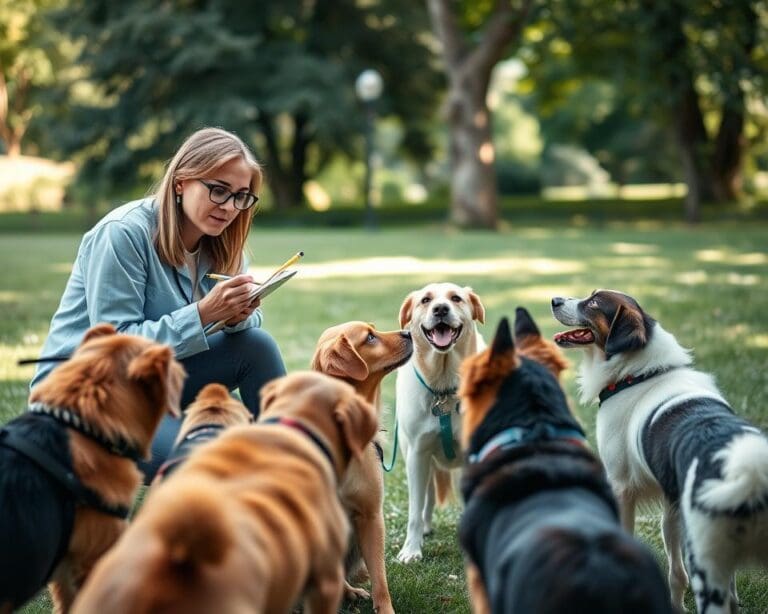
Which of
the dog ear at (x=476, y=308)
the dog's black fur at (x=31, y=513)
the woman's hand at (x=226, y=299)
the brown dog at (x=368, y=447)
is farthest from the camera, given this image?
the dog ear at (x=476, y=308)

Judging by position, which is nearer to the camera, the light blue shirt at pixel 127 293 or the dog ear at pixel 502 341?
the dog ear at pixel 502 341

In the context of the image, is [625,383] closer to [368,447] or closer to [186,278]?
[368,447]

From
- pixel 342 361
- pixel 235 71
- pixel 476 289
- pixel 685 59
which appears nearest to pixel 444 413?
pixel 342 361

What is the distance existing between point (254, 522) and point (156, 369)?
0.99 metres

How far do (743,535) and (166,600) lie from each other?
7.20ft

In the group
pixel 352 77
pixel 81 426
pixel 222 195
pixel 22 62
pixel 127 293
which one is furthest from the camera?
pixel 22 62

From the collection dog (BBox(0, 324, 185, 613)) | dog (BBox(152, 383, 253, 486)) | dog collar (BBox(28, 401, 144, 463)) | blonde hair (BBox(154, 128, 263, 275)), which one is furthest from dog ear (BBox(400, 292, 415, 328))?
dog collar (BBox(28, 401, 144, 463))

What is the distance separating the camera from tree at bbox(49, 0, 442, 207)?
116 feet

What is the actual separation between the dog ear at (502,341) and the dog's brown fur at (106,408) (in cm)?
121

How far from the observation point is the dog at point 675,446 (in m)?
3.47

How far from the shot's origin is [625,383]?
481cm

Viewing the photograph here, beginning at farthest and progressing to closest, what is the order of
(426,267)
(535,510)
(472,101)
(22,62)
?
(22,62), (472,101), (426,267), (535,510)

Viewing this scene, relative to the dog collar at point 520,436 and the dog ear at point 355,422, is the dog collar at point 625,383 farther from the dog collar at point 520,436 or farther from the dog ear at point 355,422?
the dog ear at point 355,422

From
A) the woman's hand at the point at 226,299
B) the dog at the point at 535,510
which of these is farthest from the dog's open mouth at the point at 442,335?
A: the dog at the point at 535,510
